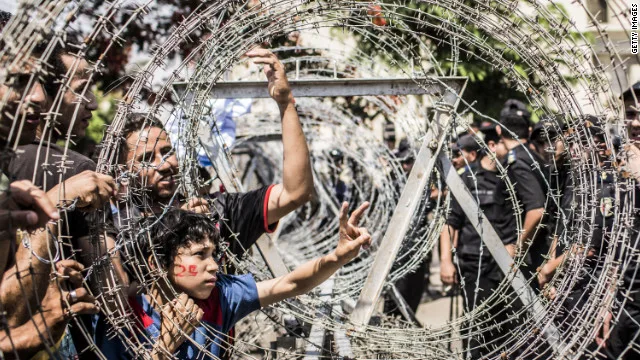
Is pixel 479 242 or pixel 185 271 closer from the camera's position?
pixel 185 271

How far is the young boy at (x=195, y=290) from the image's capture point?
3129 millimetres

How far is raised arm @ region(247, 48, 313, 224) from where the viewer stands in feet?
11.5

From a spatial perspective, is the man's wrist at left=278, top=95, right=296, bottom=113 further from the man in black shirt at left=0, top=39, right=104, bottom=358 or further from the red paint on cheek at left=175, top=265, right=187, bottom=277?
the man in black shirt at left=0, top=39, right=104, bottom=358

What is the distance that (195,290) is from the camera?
3.27 m

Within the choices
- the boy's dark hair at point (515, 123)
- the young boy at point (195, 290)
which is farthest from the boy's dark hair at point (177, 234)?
the boy's dark hair at point (515, 123)

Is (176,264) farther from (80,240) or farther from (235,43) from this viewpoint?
(235,43)

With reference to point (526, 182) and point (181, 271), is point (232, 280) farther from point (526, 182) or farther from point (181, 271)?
point (526, 182)

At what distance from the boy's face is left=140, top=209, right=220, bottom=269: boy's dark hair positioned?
2 cm

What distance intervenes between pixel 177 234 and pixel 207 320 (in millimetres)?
378

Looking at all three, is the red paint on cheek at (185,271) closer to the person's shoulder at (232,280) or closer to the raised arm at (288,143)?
the person's shoulder at (232,280)

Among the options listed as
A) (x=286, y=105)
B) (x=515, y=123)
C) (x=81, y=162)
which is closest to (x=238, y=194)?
(x=286, y=105)

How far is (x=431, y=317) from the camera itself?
9.89 meters

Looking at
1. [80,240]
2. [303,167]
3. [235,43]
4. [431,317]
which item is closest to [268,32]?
[235,43]

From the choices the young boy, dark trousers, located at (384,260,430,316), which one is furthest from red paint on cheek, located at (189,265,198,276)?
dark trousers, located at (384,260,430,316)
